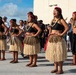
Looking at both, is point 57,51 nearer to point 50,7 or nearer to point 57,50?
point 57,50

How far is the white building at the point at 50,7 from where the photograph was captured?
29.6m

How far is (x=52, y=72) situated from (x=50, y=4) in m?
23.5

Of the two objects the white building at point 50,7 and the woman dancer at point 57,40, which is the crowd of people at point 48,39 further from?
the white building at point 50,7

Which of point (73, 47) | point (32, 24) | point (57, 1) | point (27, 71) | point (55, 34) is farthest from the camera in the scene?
point (57, 1)

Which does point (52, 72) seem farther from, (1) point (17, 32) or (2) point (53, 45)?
(1) point (17, 32)

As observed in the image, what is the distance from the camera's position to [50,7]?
103 feet

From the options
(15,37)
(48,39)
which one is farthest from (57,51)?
(15,37)

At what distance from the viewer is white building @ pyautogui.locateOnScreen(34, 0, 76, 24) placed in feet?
97.2

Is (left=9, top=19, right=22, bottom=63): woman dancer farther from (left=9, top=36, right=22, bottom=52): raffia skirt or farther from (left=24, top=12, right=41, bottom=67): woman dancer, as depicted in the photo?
(left=24, top=12, right=41, bottom=67): woman dancer

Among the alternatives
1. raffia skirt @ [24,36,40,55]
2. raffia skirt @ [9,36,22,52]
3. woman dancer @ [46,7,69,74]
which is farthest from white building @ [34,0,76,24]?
woman dancer @ [46,7,69,74]

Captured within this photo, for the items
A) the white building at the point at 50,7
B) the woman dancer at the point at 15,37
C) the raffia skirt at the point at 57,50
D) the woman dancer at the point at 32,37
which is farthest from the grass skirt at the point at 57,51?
the white building at the point at 50,7

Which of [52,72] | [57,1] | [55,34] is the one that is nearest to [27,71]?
[52,72]

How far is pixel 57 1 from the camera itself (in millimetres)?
30625

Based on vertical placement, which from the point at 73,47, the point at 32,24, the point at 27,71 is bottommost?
the point at 27,71
